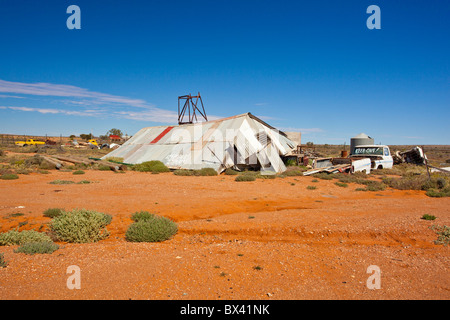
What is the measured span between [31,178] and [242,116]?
15481mm

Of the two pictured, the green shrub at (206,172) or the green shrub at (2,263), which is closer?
the green shrub at (2,263)

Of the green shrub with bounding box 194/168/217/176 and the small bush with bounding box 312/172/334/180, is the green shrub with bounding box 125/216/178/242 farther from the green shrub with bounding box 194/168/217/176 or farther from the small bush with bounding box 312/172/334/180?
the small bush with bounding box 312/172/334/180

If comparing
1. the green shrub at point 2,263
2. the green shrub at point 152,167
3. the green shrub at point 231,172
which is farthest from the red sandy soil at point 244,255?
the green shrub at point 152,167

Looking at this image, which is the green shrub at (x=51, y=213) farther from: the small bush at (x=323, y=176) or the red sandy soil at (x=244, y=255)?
the small bush at (x=323, y=176)

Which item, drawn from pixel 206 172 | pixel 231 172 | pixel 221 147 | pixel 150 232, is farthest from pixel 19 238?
pixel 221 147

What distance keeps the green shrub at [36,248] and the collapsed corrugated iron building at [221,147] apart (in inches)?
567

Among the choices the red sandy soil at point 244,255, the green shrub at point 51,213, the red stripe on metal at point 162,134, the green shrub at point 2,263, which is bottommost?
the red sandy soil at point 244,255

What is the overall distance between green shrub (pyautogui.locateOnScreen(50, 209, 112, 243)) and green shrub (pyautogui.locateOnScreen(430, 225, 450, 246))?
779cm

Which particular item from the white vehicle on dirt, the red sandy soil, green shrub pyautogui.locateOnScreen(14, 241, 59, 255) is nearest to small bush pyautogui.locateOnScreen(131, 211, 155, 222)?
the red sandy soil

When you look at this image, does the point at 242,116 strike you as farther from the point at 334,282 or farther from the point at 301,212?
the point at 334,282

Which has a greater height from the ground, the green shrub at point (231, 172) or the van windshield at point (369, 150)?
the van windshield at point (369, 150)

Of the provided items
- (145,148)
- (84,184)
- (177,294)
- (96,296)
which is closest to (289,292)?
(177,294)

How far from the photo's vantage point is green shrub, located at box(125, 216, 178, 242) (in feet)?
21.1

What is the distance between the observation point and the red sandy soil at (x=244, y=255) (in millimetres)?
4023
